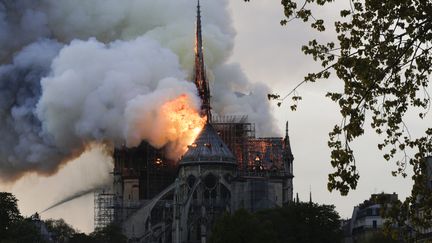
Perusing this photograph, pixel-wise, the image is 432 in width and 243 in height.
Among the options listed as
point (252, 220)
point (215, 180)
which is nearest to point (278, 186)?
point (215, 180)

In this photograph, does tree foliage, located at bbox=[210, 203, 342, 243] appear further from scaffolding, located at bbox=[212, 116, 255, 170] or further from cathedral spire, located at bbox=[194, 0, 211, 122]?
scaffolding, located at bbox=[212, 116, 255, 170]

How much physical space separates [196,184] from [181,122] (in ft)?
27.5

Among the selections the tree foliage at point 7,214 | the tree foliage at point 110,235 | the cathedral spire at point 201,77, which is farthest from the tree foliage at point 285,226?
the cathedral spire at point 201,77

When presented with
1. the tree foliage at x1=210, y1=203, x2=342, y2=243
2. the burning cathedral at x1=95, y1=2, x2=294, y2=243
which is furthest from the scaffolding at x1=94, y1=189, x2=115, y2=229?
the tree foliage at x1=210, y1=203, x2=342, y2=243

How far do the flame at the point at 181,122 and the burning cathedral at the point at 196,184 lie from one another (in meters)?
1.25

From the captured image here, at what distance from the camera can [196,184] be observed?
188250 millimetres

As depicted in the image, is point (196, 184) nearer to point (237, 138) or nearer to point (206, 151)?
point (206, 151)

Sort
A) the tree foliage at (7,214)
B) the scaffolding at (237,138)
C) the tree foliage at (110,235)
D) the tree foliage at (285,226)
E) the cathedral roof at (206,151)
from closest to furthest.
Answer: the tree foliage at (7,214) → the tree foliage at (285,226) → the tree foliage at (110,235) → the cathedral roof at (206,151) → the scaffolding at (237,138)

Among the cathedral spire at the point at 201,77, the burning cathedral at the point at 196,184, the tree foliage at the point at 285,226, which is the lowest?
the tree foliage at the point at 285,226

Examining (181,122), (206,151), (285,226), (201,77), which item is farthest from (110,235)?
(285,226)

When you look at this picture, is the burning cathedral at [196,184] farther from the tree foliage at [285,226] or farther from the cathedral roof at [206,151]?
the tree foliage at [285,226]

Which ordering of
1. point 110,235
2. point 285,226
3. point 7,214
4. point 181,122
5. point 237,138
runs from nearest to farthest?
point 7,214 < point 285,226 < point 110,235 < point 181,122 < point 237,138

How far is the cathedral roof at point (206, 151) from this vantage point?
7411 inches

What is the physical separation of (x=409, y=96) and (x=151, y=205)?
150 metres
